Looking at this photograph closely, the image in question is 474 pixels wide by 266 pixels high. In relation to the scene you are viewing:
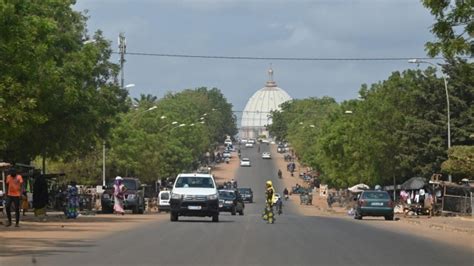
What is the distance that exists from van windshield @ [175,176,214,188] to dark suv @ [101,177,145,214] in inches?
523

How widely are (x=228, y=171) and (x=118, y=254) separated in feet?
469

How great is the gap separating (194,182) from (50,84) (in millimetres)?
6977

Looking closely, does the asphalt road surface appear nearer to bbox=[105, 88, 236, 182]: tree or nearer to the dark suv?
the dark suv

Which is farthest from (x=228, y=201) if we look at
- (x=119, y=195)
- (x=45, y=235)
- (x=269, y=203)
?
(x=45, y=235)

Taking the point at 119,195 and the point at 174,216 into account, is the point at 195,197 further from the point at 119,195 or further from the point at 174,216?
the point at 119,195

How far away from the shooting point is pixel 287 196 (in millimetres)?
116375

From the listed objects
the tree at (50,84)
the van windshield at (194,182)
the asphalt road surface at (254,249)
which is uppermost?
the tree at (50,84)

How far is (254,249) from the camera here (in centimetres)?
2548

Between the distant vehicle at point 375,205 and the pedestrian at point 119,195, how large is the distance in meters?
11.8

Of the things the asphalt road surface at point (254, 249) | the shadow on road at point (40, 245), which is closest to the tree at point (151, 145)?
the asphalt road surface at point (254, 249)

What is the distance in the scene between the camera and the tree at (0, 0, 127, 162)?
117ft

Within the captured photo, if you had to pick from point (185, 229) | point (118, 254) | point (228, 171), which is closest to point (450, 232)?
point (185, 229)

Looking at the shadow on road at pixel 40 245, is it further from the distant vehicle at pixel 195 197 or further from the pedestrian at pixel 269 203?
the pedestrian at pixel 269 203

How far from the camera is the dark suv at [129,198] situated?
5709 cm
